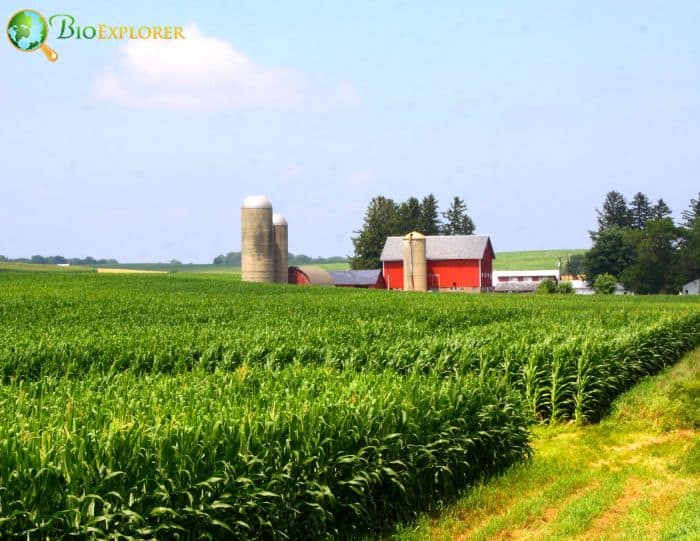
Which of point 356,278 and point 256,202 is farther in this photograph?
point 356,278

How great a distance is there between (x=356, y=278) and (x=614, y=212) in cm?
7628

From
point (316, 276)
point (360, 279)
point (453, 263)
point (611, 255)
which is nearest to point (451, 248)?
point (453, 263)

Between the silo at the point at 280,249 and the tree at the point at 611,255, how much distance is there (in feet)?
200

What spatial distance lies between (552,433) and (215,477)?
8.54 metres

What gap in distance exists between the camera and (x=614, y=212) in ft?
472

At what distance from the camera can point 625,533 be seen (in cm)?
891

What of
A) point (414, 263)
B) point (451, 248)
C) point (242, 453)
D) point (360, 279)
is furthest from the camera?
point (360, 279)

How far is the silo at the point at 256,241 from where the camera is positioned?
Answer: 64.5 metres

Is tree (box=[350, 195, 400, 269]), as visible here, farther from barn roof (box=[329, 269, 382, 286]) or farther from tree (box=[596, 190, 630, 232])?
tree (box=[596, 190, 630, 232])

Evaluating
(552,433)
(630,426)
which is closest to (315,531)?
(552,433)

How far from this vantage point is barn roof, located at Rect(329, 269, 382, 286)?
83.2 m

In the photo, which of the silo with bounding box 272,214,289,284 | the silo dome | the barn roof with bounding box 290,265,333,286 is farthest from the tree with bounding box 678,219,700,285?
the silo dome

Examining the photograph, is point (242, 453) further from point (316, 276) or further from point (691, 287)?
point (691, 287)

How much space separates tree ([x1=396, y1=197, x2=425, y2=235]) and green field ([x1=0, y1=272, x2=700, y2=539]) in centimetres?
9117
